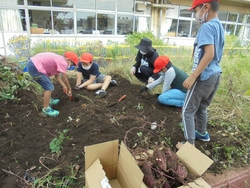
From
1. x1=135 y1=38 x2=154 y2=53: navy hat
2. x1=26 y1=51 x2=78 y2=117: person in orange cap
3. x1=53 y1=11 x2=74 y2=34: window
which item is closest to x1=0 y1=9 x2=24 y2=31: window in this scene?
x1=53 y1=11 x2=74 y2=34: window

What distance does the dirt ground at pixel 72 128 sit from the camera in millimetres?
1845

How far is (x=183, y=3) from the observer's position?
10.6 meters

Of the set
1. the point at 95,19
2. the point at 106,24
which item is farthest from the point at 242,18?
the point at 95,19

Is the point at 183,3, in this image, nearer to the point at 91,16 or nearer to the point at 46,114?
the point at 91,16

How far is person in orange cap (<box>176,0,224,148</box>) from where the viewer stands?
5.52ft

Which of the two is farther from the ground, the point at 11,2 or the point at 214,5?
the point at 11,2

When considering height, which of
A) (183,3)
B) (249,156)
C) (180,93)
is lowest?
(249,156)

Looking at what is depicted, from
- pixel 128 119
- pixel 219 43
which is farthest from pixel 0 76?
pixel 219 43

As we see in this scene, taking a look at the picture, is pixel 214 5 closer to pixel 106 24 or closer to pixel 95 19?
pixel 95 19

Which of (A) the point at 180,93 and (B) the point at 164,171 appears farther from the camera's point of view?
(A) the point at 180,93

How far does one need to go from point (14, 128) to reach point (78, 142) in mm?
887

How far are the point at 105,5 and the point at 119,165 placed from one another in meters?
8.55

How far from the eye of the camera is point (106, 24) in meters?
8.98

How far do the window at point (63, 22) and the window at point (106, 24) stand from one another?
1.26 meters
